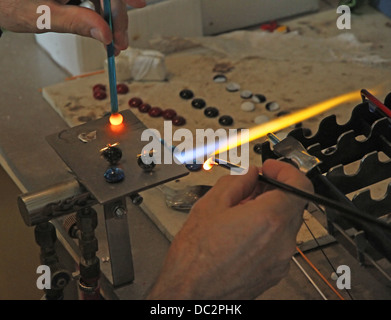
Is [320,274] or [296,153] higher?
[296,153]

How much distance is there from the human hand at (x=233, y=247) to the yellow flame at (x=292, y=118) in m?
0.52

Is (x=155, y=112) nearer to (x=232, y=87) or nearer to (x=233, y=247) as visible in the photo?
(x=232, y=87)

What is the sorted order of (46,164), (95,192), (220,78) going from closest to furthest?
(95,192) → (46,164) → (220,78)

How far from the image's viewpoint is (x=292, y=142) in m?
0.97

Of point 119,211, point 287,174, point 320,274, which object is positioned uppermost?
point 287,174

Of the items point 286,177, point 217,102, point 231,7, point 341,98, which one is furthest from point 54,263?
point 231,7

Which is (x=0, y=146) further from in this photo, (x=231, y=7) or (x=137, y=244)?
(x=231, y=7)

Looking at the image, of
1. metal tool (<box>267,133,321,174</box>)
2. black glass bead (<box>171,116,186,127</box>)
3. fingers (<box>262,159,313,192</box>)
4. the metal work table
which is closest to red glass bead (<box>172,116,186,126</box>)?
black glass bead (<box>171,116,186,127</box>)

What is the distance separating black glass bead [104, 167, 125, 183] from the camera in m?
0.93

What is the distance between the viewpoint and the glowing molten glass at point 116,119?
102 centimetres

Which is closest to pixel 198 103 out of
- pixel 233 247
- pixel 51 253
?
pixel 51 253

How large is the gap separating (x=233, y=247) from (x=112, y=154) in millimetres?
244

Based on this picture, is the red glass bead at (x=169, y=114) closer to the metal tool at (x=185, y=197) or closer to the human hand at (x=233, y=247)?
the metal tool at (x=185, y=197)

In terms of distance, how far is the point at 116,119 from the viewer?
3.36 ft
